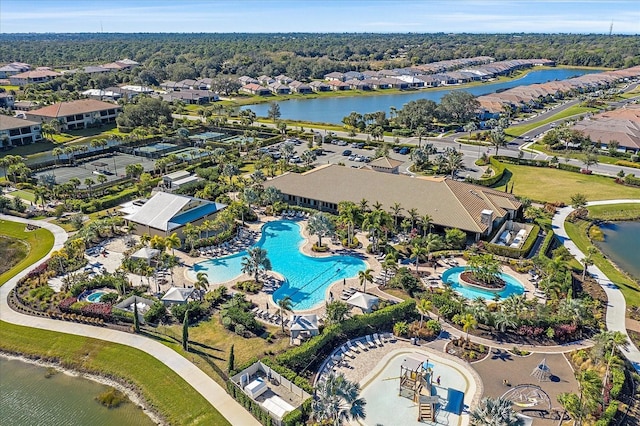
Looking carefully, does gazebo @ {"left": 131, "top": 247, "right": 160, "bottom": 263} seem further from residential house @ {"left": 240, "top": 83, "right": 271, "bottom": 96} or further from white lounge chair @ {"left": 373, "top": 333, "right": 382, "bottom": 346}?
residential house @ {"left": 240, "top": 83, "right": 271, "bottom": 96}

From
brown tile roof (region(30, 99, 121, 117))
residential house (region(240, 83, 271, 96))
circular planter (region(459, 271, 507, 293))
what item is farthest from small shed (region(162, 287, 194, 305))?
residential house (region(240, 83, 271, 96))

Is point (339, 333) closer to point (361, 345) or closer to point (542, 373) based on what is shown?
point (361, 345)

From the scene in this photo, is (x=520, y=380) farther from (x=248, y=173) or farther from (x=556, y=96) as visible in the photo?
(x=556, y=96)

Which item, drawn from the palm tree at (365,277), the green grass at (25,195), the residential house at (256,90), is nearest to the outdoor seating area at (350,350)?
the palm tree at (365,277)

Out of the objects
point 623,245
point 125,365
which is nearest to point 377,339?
point 125,365

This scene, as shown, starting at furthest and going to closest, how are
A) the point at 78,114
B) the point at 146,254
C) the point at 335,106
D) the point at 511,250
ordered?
1. the point at 335,106
2. the point at 78,114
3. the point at 511,250
4. the point at 146,254

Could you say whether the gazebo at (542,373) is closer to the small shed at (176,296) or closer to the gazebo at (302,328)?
the gazebo at (302,328)
